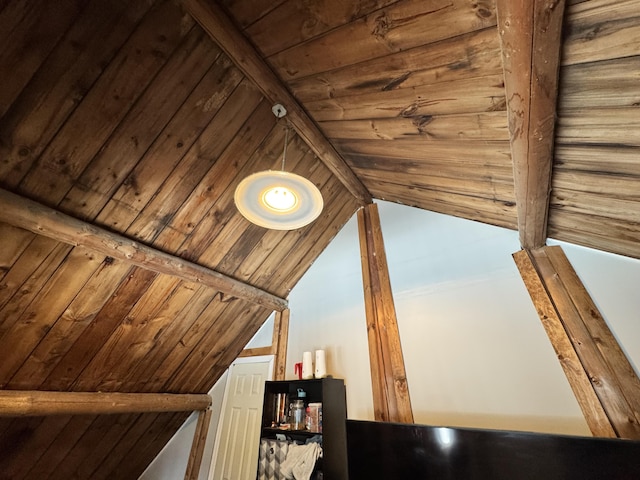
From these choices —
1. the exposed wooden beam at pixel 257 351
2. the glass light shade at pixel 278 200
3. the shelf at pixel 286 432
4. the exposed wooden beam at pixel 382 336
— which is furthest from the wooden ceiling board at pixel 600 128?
the exposed wooden beam at pixel 257 351

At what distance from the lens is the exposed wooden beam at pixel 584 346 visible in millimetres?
1241

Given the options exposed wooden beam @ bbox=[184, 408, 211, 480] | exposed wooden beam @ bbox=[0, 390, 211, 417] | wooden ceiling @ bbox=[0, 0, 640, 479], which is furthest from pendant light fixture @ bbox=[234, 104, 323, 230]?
exposed wooden beam @ bbox=[184, 408, 211, 480]

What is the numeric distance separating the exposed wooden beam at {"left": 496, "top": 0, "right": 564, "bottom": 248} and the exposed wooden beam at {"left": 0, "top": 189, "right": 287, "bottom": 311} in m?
1.97

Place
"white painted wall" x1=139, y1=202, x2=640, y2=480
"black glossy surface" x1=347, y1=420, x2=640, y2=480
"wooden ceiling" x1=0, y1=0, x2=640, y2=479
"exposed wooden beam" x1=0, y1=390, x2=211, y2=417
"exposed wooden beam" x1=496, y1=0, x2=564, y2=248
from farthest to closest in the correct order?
"exposed wooden beam" x1=0, y1=390, x2=211, y2=417 < "white painted wall" x1=139, y1=202, x2=640, y2=480 < "black glossy surface" x1=347, y1=420, x2=640, y2=480 < "wooden ceiling" x1=0, y1=0, x2=640, y2=479 < "exposed wooden beam" x1=496, y1=0, x2=564, y2=248

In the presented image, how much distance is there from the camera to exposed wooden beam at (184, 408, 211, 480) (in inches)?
108

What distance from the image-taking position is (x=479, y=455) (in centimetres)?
126

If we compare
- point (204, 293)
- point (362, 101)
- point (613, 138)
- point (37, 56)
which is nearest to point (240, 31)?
point (362, 101)

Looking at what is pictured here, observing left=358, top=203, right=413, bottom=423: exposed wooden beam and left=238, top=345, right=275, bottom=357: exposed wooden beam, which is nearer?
left=358, top=203, right=413, bottom=423: exposed wooden beam

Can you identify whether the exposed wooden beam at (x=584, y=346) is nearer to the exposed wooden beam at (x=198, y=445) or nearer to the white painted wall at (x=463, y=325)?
the white painted wall at (x=463, y=325)

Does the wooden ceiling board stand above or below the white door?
above

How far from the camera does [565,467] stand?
1.09 metres

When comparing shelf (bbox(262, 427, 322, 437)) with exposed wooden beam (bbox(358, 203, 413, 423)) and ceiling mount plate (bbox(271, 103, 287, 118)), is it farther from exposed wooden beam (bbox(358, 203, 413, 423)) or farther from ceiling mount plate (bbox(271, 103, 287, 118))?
ceiling mount plate (bbox(271, 103, 287, 118))

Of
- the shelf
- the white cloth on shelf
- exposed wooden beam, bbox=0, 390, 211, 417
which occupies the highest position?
exposed wooden beam, bbox=0, 390, 211, 417

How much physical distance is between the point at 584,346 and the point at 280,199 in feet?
5.52
